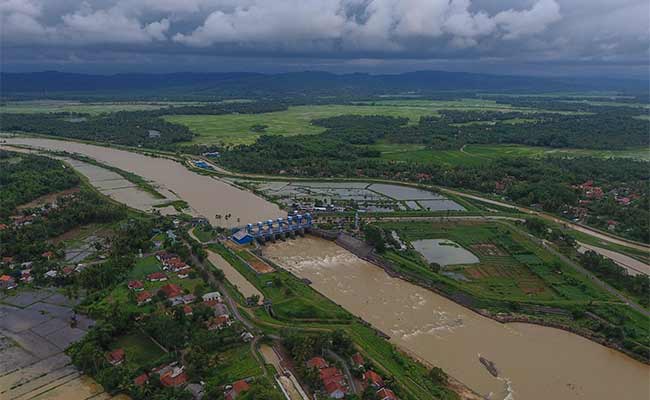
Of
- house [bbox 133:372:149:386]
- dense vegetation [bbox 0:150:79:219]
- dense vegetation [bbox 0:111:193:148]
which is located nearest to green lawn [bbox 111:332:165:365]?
house [bbox 133:372:149:386]

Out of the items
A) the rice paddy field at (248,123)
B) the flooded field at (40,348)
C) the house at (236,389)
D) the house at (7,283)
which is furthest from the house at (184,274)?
the rice paddy field at (248,123)

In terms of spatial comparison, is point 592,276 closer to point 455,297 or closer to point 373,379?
point 455,297

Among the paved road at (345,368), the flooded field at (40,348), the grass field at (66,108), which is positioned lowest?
the grass field at (66,108)

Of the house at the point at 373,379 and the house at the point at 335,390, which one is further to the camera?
the house at the point at 373,379

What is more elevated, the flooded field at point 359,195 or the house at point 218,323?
the house at point 218,323

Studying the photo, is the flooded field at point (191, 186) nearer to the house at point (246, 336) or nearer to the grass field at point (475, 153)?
the house at point (246, 336)

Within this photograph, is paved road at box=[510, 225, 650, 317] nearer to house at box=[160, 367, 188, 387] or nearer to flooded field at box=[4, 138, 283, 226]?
flooded field at box=[4, 138, 283, 226]

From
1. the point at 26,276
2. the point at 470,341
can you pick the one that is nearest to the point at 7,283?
the point at 26,276
